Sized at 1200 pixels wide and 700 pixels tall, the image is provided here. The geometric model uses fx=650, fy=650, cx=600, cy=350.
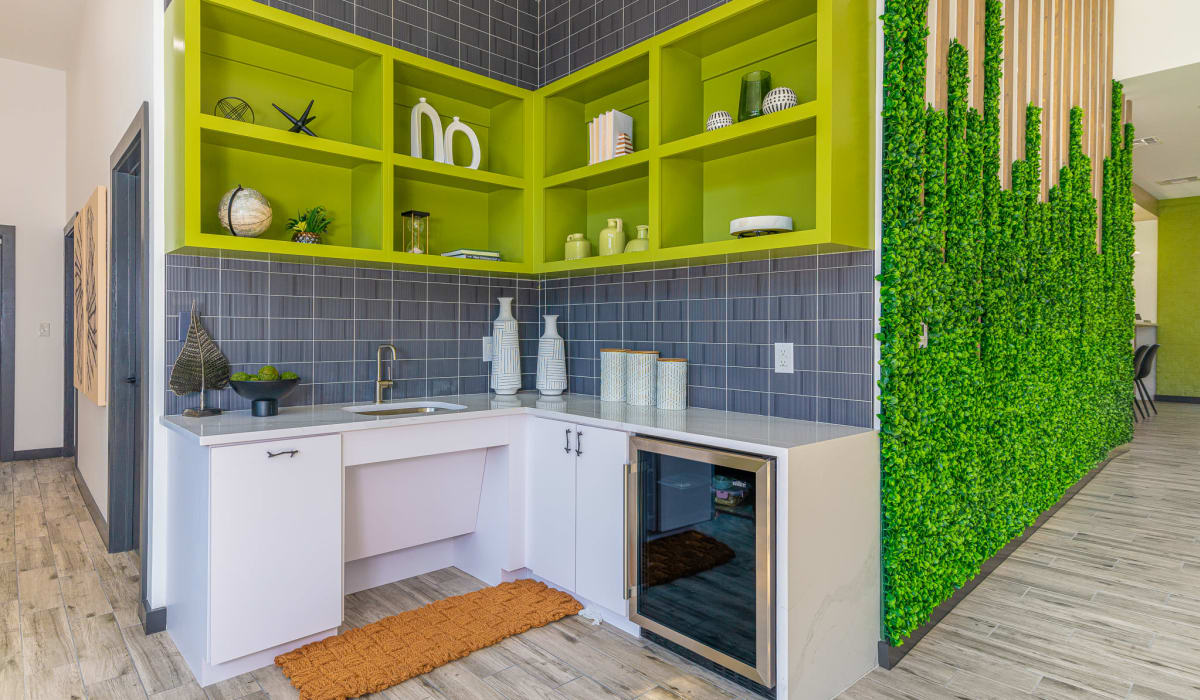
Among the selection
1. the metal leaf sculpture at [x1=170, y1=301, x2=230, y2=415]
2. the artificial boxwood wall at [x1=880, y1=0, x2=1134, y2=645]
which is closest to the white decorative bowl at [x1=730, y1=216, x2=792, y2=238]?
the artificial boxwood wall at [x1=880, y1=0, x2=1134, y2=645]

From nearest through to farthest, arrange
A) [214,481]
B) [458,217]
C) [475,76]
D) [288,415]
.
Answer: [214,481] → [288,415] → [475,76] → [458,217]

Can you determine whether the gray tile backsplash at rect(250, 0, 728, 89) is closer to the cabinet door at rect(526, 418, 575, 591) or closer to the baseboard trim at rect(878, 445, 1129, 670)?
the cabinet door at rect(526, 418, 575, 591)

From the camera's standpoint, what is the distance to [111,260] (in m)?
3.19

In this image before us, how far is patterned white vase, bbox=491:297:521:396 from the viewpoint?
3.26 metres

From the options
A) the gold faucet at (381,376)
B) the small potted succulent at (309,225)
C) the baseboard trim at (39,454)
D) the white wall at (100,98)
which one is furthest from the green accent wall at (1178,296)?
the baseboard trim at (39,454)

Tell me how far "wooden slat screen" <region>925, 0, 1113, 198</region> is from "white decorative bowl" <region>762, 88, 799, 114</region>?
51cm

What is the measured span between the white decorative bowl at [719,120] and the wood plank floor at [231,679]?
1.97 meters

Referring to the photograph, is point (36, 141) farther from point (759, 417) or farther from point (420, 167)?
point (759, 417)

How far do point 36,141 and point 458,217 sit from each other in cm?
470

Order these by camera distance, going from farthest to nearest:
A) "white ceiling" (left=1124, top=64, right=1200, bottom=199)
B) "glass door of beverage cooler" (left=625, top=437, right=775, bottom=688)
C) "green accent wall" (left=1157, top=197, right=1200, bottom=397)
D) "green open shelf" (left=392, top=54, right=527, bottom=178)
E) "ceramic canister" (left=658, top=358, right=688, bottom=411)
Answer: "green accent wall" (left=1157, top=197, right=1200, bottom=397), "white ceiling" (left=1124, top=64, right=1200, bottom=199), "green open shelf" (left=392, top=54, right=527, bottom=178), "ceramic canister" (left=658, top=358, right=688, bottom=411), "glass door of beverage cooler" (left=625, top=437, right=775, bottom=688)

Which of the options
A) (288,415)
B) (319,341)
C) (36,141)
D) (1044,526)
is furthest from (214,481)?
(36,141)

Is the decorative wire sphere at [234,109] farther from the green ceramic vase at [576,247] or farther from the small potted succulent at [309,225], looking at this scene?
the green ceramic vase at [576,247]

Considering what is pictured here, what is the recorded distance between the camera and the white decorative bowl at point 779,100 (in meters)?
2.32

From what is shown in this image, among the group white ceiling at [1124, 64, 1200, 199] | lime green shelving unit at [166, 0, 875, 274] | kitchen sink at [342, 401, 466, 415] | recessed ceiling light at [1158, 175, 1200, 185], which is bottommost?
kitchen sink at [342, 401, 466, 415]
